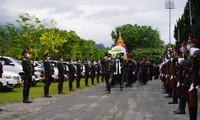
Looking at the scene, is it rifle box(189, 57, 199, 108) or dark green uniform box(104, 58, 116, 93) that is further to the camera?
dark green uniform box(104, 58, 116, 93)

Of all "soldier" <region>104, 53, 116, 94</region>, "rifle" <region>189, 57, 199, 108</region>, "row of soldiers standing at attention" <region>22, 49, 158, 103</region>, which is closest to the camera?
"rifle" <region>189, 57, 199, 108</region>

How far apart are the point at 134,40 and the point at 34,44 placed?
53.5 meters

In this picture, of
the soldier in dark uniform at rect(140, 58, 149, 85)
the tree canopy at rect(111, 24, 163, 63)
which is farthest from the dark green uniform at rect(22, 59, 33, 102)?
the tree canopy at rect(111, 24, 163, 63)

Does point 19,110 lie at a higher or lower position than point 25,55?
lower

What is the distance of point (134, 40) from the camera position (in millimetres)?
87812

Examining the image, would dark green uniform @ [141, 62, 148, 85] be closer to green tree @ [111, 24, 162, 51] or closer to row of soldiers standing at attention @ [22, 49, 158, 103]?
row of soldiers standing at attention @ [22, 49, 158, 103]

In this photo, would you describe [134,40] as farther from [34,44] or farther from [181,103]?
[181,103]

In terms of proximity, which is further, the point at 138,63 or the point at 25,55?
the point at 138,63

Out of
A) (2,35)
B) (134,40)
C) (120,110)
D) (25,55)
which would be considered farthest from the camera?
(134,40)

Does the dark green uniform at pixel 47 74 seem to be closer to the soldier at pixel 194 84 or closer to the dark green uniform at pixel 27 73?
the dark green uniform at pixel 27 73

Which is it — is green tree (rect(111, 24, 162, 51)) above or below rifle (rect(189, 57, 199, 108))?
above

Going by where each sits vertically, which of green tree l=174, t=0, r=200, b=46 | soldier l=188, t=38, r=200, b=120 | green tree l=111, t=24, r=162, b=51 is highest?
green tree l=111, t=24, r=162, b=51

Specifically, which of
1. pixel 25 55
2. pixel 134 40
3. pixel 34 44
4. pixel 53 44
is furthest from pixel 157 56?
pixel 25 55

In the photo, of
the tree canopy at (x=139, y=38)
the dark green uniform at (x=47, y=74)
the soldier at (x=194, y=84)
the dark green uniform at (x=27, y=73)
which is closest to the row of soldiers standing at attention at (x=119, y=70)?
the dark green uniform at (x=47, y=74)
